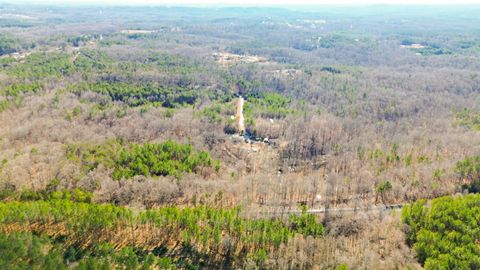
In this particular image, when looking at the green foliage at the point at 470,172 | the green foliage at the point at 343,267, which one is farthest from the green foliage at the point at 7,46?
the green foliage at the point at 470,172

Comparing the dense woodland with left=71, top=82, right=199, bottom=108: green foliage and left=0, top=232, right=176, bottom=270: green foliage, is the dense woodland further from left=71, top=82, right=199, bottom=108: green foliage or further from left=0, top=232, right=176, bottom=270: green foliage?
left=71, top=82, right=199, bottom=108: green foliage

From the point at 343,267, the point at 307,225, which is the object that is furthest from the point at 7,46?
the point at 343,267

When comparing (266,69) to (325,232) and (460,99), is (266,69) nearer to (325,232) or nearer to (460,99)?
(460,99)

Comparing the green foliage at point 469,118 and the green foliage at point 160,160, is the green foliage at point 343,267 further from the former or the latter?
the green foliage at point 469,118

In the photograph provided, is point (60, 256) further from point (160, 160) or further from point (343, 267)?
point (343, 267)

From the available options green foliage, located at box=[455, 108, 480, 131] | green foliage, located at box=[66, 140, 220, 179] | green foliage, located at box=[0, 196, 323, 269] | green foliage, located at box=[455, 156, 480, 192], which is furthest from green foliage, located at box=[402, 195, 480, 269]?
green foliage, located at box=[455, 108, 480, 131]
